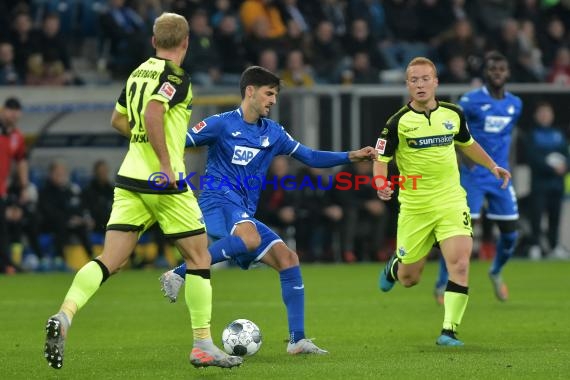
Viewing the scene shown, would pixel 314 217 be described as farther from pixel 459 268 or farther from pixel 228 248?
pixel 228 248

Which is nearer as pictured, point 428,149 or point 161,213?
point 161,213

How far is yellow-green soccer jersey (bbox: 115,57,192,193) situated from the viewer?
8484mm

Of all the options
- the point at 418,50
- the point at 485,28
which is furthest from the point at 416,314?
the point at 485,28

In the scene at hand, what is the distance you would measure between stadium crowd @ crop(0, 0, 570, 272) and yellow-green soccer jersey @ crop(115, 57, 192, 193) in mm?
10868

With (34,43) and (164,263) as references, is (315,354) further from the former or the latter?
(34,43)

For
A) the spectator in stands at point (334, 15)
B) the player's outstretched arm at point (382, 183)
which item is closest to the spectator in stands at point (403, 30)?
the spectator in stands at point (334, 15)

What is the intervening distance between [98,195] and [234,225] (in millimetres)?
10383

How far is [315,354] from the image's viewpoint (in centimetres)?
981

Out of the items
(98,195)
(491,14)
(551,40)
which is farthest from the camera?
(491,14)

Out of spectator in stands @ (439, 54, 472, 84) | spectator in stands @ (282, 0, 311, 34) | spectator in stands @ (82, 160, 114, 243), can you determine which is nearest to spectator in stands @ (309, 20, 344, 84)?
spectator in stands @ (282, 0, 311, 34)

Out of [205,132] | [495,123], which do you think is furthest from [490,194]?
[205,132]

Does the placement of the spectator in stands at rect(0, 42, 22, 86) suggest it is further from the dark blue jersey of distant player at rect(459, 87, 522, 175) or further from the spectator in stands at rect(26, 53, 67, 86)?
the dark blue jersey of distant player at rect(459, 87, 522, 175)

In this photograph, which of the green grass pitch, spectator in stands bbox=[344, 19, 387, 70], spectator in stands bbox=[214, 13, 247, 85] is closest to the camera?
the green grass pitch

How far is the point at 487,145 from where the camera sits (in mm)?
14523
